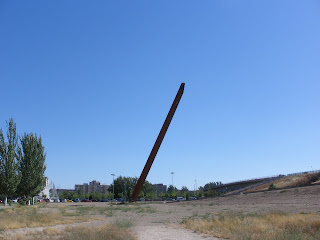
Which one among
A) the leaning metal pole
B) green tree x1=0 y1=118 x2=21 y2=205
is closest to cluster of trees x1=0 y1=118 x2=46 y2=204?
green tree x1=0 y1=118 x2=21 y2=205

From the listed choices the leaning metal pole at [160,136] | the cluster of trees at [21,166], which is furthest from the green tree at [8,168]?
the leaning metal pole at [160,136]

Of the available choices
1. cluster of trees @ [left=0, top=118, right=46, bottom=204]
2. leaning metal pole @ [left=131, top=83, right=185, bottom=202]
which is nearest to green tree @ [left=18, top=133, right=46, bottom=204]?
cluster of trees @ [left=0, top=118, right=46, bottom=204]

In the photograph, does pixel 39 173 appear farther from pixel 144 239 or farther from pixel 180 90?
pixel 144 239

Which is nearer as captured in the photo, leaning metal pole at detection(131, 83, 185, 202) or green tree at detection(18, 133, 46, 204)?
leaning metal pole at detection(131, 83, 185, 202)

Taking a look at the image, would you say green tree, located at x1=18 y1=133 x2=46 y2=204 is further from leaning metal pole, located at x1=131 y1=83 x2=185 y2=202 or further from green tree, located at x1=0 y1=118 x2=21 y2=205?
leaning metal pole, located at x1=131 y1=83 x2=185 y2=202

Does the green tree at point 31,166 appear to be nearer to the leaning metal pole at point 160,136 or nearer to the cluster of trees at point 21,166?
the cluster of trees at point 21,166

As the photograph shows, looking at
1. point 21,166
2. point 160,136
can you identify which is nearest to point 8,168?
point 21,166

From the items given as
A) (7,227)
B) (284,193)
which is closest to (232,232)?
(7,227)

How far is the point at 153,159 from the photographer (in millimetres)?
38906

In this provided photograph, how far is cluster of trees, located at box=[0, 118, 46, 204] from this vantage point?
121 ft

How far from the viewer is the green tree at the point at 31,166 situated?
43719 mm

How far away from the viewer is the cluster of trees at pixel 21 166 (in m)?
37.0

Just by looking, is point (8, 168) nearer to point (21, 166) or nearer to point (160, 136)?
point (21, 166)

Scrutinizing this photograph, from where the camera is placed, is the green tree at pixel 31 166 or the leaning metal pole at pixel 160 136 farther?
the green tree at pixel 31 166
